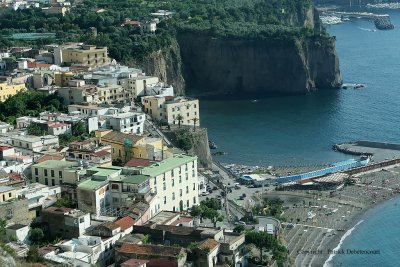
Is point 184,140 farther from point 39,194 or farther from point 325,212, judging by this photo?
→ point 39,194

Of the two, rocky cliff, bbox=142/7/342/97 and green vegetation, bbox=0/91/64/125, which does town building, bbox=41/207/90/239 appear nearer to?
green vegetation, bbox=0/91/64/125

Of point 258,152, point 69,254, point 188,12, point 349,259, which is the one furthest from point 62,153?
point 188,12

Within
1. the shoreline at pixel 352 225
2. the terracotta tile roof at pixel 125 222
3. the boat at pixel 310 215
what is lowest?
the shoreline at pixel 352 225

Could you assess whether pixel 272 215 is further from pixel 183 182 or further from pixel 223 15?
pixel 223 15

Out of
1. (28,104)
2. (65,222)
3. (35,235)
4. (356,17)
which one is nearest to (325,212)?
(28,104)

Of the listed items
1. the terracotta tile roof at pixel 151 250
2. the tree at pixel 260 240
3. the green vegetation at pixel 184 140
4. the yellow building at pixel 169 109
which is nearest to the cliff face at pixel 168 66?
the yellow building at pixel 169 109

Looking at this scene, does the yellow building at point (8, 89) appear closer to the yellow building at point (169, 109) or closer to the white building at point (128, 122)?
the yellow building at point (169, 109)
